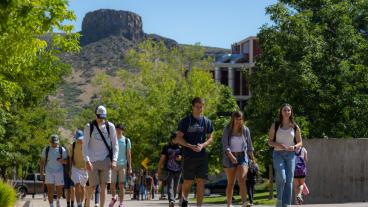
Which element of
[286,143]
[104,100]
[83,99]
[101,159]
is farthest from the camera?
[83,99]

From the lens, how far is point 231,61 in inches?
4126

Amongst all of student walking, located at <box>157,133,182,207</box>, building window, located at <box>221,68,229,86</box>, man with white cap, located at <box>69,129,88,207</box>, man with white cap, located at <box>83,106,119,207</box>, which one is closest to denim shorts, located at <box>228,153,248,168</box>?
man with white cap, located at <box>83,106,119,207</box>

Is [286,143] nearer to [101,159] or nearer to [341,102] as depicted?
[101,159]

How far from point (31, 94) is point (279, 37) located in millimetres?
14325

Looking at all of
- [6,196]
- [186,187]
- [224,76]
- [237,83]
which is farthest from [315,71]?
[224,76]

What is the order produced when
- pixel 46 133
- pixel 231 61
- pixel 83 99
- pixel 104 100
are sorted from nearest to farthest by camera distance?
pixel 46 133 < pixel 104 100 < pixel 231 61 < pixel 83 99

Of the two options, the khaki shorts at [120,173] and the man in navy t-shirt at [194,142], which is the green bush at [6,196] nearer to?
the khaki shorts at [120,173]

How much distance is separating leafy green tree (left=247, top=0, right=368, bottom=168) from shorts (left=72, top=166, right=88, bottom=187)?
13.9m

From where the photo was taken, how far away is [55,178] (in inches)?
724

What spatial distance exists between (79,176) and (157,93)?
140ft

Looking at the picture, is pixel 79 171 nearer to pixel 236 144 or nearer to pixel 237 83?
pixel 236 144

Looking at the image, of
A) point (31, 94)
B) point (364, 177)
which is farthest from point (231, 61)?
point (364, 177)

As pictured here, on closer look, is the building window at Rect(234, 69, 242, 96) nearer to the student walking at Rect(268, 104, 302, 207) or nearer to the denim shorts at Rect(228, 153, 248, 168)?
Result: the denim shorts at Rect(228, 153, 248, 168)

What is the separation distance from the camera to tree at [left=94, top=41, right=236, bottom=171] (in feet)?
189
